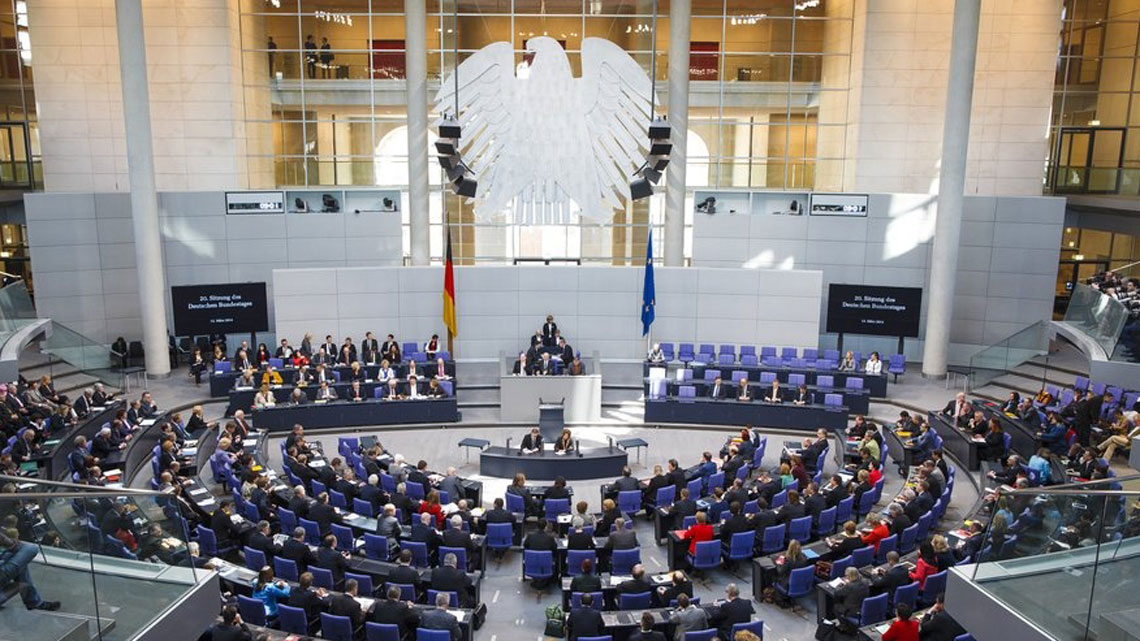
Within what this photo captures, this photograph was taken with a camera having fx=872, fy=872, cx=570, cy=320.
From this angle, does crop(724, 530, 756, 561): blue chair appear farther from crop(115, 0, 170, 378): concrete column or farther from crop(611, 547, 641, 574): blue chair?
crop(115, 0, 170, 378): concrete column

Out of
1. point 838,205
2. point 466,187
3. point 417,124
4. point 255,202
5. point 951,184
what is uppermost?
point 417,124

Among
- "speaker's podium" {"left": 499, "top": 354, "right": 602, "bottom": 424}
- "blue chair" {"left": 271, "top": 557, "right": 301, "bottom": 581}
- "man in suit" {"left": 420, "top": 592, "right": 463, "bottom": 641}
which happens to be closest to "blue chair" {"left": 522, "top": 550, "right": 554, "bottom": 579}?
"man in suit" {"left": 420, "top": 592, "right": 463, "bottom": 641}

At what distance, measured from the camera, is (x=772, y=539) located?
1237 cm

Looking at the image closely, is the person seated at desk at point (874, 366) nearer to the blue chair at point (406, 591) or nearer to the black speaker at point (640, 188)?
the black speaker at point (640, 188)

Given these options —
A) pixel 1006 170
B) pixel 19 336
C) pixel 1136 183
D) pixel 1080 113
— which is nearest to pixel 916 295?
pixel 1006 170

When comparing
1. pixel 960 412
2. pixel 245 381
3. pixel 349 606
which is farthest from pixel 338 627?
pixel 960 412

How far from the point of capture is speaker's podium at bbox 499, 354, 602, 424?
62.8 feet

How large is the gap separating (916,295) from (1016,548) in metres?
16.7

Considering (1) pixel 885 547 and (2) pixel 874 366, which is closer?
(1) pixel 885 547

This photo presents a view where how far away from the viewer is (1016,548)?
24.4 feet

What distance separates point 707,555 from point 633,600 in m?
2.04

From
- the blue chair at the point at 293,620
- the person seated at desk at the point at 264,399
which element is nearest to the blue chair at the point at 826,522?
the blue chair at the point at 293,620

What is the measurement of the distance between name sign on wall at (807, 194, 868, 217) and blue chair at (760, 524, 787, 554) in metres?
14.1

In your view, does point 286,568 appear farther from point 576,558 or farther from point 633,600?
point 633,600
